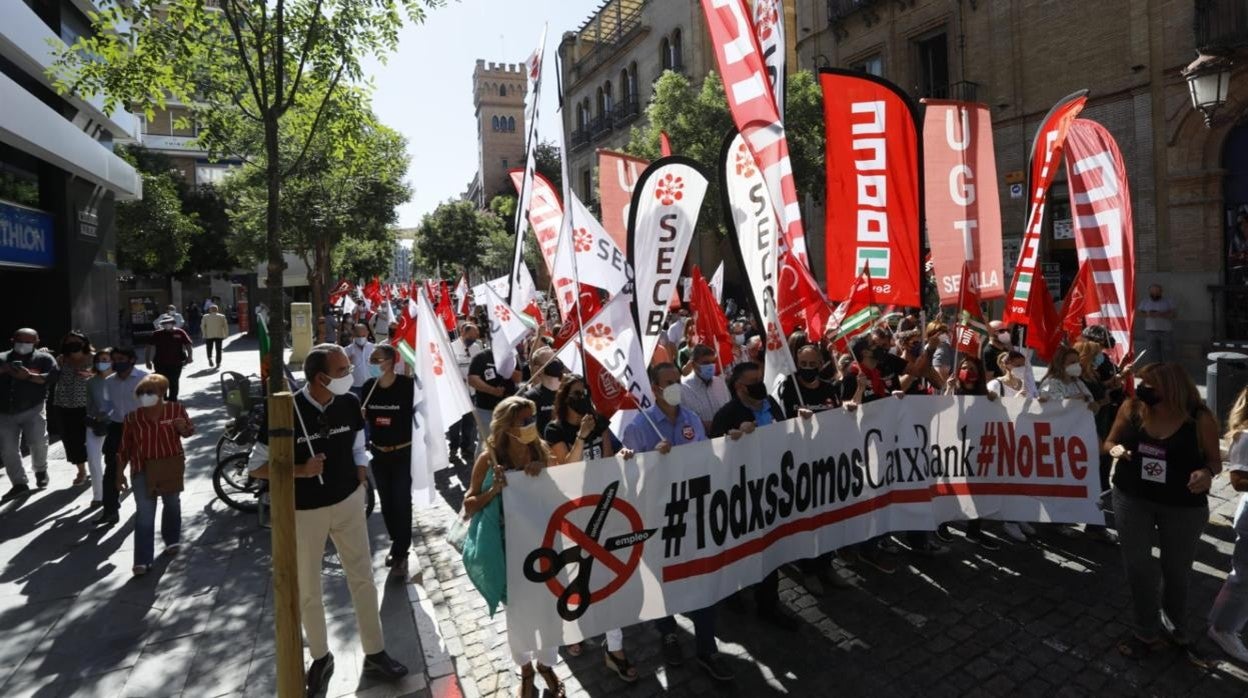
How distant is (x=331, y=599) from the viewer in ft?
16.9

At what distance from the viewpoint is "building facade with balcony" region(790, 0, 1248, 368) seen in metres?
15.0

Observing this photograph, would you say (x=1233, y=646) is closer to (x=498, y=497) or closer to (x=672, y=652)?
(x=672, y=652)

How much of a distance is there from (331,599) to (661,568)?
2.71 meters

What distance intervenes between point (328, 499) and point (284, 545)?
93cm

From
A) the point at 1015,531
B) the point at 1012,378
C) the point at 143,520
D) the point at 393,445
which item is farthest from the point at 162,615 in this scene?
the point at 1012,378

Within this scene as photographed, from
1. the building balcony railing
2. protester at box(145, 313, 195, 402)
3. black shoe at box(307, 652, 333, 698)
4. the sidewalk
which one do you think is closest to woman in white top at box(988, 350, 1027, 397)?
the sidewalk

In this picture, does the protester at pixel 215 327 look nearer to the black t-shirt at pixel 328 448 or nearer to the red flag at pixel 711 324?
the red flag at pixel 711 324

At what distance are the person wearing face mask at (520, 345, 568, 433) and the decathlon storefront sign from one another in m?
12.4

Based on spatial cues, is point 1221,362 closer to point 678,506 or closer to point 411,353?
point 678,506

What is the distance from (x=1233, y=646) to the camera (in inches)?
158

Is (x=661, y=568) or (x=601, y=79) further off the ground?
(x=601, y=79)

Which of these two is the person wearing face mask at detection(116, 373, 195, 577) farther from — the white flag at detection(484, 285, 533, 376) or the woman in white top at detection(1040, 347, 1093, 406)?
the woman in white top at detection(1040, 347, 1093, 406)

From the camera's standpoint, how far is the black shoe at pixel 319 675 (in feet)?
13.0

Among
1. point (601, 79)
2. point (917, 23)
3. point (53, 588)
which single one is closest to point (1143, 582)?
point (53, 588)
